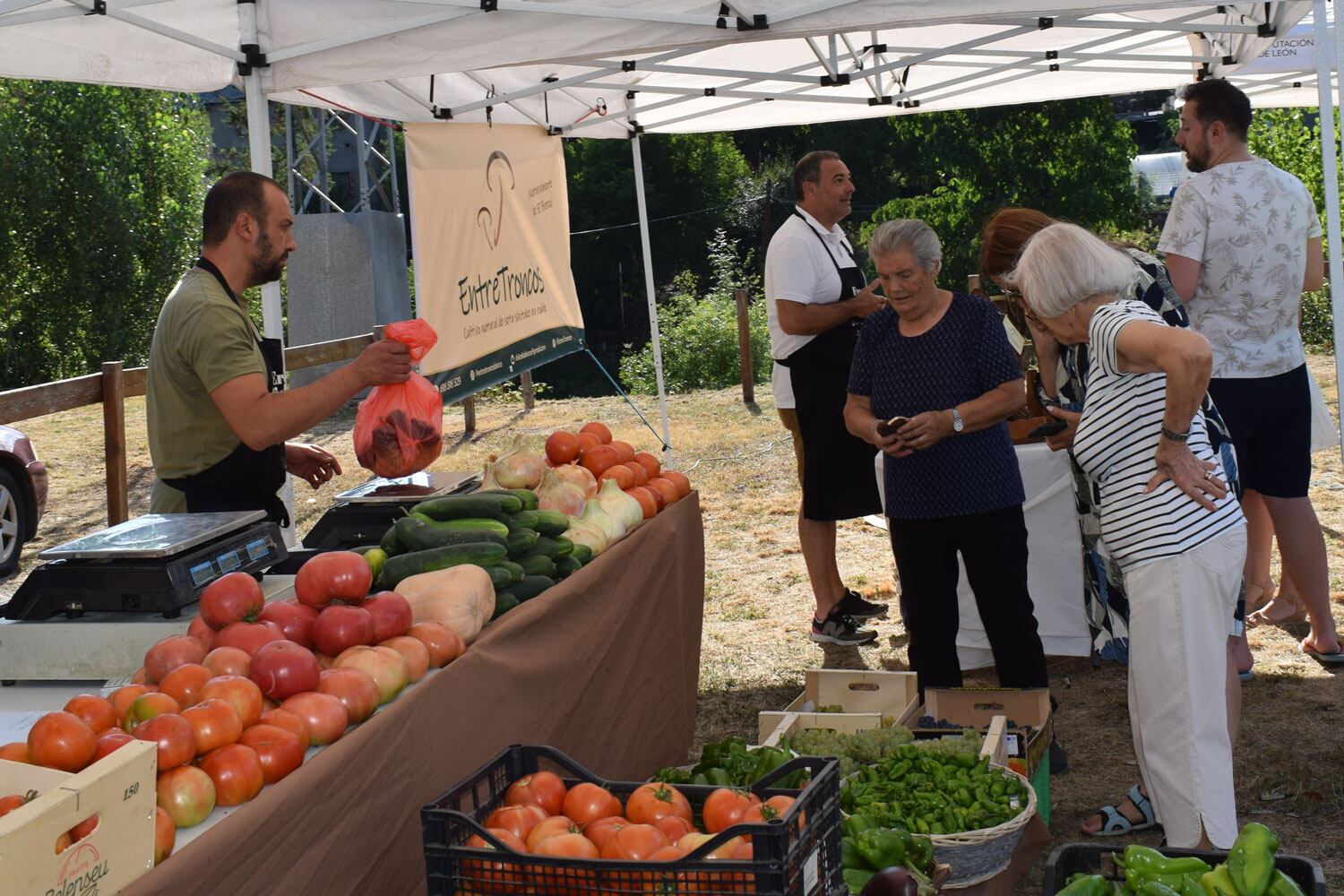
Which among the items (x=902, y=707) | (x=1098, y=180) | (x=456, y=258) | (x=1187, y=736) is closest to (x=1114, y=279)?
(x=1187, y=736)

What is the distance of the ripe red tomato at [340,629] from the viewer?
7.92 feet

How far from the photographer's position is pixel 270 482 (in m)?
3.57

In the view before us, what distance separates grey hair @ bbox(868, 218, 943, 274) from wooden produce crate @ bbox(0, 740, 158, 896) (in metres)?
2.79

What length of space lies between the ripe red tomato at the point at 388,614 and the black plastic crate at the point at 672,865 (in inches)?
17.7

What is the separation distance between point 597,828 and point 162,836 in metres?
0.66

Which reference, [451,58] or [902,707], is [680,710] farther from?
[451,58]

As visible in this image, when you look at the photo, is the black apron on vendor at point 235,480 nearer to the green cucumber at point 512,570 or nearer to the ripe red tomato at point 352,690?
the green cucumber at point 512,570

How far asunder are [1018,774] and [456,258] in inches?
154

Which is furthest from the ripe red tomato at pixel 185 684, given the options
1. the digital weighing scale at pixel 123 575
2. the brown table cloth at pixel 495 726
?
the digital weighing scale at pixel 123 575

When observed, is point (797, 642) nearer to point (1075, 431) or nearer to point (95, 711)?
point (1075, 431)

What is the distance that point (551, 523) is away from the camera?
131 inches

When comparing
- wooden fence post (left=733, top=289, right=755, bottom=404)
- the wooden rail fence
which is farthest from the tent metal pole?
wooden fence post (left=733, top=289, right=755, bottom=404)

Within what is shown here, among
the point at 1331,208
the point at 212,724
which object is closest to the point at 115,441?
the point at 212,724

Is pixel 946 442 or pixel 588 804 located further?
pixel 946 442
